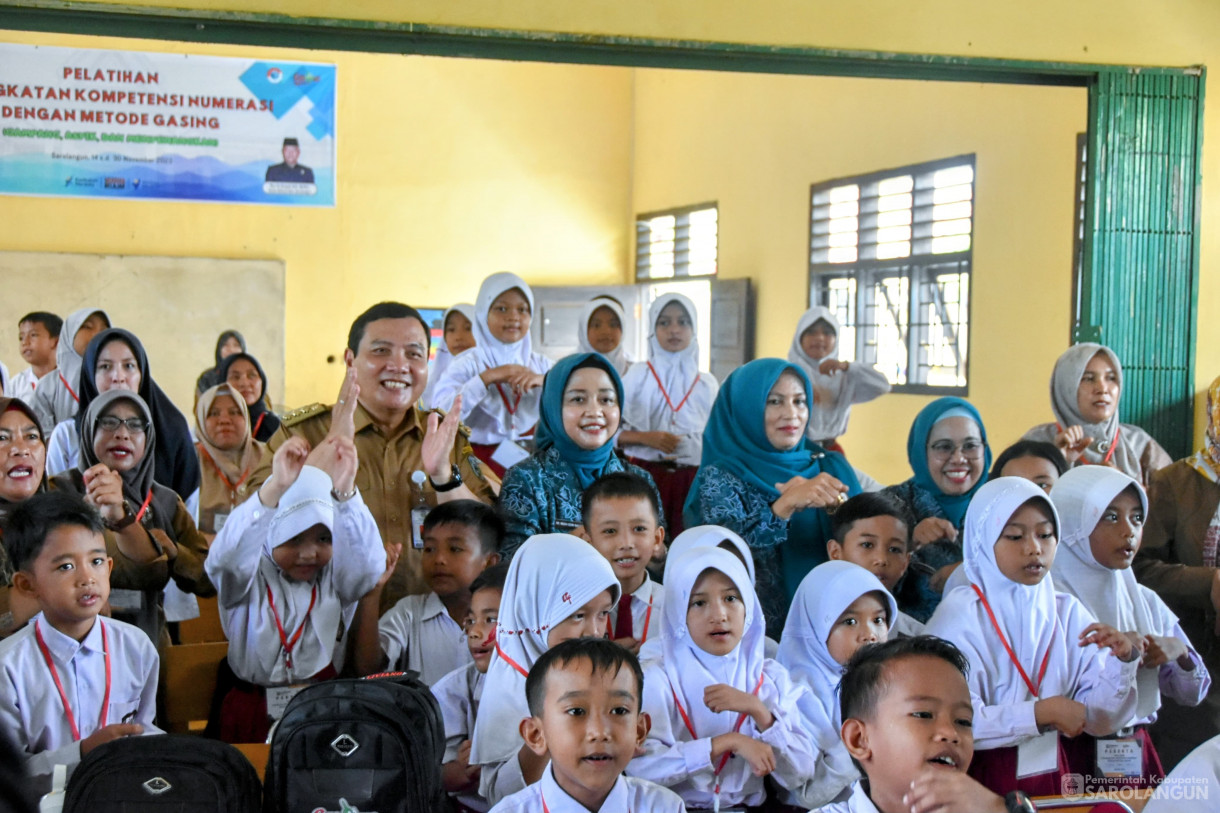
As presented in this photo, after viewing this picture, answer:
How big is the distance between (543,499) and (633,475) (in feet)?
0.87

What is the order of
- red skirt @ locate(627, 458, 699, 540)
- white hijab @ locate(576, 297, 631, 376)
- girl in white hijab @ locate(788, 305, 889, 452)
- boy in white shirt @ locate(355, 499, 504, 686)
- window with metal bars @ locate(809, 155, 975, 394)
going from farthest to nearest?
window with metal bars @ locate(809, 155, 975, 394) < white hijab @ locate(576, 297, 631, 376) < girl in white hijab @ locate(788, 305, 889, 452) < red skirt @ locate(627, 458, 699, 540) < boy in white shirt @ locate(355, 499, 504, 686)

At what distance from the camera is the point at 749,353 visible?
8383 mm

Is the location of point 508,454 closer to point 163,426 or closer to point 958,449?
point 163,426

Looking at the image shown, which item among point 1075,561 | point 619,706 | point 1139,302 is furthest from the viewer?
point 1139,302

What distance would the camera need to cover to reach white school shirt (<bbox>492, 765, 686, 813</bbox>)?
190 centimetres

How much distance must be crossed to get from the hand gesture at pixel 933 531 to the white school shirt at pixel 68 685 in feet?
6.65

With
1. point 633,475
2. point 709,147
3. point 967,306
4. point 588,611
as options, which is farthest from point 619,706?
point 709,147

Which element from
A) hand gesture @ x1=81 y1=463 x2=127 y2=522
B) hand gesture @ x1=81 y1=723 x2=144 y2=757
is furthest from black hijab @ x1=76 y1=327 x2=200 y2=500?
hand gesture @ x1=81 y1=723 x2=144 y2=757

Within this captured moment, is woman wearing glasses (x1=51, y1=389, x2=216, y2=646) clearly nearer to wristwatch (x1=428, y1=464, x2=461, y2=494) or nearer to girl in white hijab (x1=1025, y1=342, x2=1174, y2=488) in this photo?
wristwatch (x1=428, y1=464, x2=461, y2=494)

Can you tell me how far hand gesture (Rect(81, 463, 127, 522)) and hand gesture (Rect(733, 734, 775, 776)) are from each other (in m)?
1.71

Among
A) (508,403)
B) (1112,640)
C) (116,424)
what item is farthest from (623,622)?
(508,403)

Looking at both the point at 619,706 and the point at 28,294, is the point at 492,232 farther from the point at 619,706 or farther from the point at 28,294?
the point at 619,706

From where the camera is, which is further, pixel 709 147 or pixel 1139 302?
pixel 709 147

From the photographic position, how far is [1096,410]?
12.2 feet
